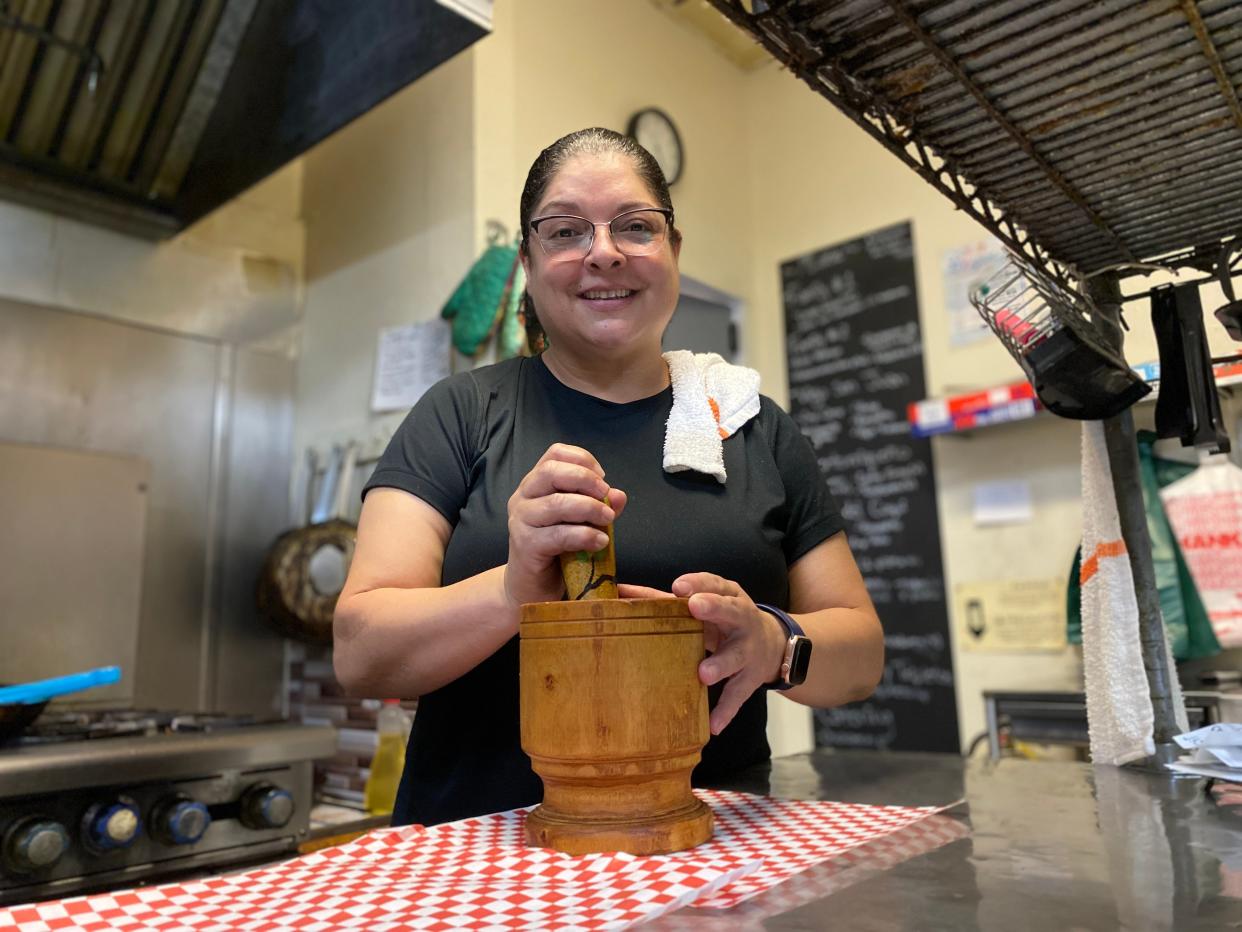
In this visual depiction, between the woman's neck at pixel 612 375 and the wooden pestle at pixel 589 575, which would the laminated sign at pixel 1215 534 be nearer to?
the woman's neck at pixel 612 375

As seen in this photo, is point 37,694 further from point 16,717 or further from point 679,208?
point 679,208

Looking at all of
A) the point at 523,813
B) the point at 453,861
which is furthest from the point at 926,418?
the point at 453,861

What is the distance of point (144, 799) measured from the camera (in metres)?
1.43

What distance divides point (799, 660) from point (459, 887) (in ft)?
1.03

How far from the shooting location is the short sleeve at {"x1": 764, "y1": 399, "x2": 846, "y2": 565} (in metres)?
0.99

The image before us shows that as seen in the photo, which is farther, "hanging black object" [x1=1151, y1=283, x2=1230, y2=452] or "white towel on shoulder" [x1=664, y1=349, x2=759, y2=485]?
"hanging black object" [x1=1151, y1=283, x2=1230, y2=452]

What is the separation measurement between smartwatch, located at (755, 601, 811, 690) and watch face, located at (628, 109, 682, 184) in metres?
2.10

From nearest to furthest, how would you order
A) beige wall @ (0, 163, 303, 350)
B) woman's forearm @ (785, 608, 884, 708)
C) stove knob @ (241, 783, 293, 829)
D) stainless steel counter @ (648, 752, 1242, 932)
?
stainless steel counter @ (648, 752, 1242, 932), woman's forearm @ (785, 608, 884, 708), stove knob @ (241, 783, 293, 829), beige wall @ (0, 163, 303, 350)

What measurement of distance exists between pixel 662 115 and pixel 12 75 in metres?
1.64

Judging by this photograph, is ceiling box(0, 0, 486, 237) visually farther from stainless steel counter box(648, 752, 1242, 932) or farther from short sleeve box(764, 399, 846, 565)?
stainless steel counter box(648, 752, 1242, 932)

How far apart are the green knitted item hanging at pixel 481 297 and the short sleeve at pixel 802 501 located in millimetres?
1091

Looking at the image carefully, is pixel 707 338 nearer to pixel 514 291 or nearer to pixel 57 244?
pixel 514 291

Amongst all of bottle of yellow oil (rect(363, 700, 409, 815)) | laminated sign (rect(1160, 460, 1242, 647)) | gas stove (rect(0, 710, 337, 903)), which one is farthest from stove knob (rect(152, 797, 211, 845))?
laminated sign (rect(1160, 460, 1242, 647))

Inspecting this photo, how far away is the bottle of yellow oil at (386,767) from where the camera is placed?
1.90m
